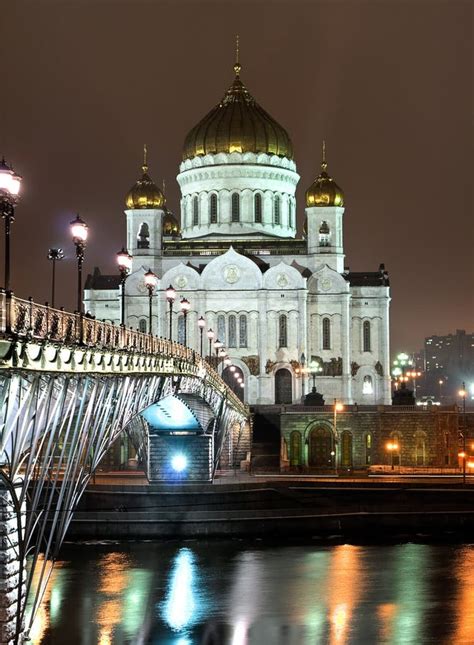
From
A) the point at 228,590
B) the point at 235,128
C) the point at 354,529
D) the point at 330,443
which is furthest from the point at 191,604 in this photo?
the point at 235,128

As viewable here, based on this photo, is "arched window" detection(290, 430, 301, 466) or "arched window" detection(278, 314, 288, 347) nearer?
"arched window" detection(290, 430, 301, 466)

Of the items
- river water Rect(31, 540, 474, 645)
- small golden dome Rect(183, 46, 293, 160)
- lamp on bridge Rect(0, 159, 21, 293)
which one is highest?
small golden dome Rect(183, 46, 293, 160)

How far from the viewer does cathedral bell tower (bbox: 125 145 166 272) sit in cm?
10200

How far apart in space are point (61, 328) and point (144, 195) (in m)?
78.5

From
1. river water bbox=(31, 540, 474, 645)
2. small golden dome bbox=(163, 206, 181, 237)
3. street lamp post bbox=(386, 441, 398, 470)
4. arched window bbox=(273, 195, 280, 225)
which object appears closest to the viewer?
river water bbox=(31, 540, 474, 645)

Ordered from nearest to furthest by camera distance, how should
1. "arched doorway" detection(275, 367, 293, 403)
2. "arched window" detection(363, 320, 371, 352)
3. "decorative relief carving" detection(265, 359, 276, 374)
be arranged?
1. "decorative relief carving" detection(265, 359, 276, 374)
2. "arched doorway" detection(275, 367, 293, 403)
3. "arched window" detection(363, 320, 371, 352)

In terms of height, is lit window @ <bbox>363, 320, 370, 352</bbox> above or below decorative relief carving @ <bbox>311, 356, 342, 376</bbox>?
above

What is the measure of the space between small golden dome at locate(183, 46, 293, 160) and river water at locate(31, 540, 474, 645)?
56.1 m

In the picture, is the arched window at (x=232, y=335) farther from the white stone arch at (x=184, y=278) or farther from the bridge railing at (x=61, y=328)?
the bridge railing at (x=61, y=328)

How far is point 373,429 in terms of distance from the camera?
86.5m

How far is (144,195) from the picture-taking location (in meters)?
104

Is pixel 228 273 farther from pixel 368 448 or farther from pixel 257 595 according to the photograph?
pixel 257 595

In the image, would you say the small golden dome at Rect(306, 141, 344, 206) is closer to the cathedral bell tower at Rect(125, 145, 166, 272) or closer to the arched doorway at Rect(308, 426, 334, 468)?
the cathedral bell tower at Rect(125, 145, 166, 272)

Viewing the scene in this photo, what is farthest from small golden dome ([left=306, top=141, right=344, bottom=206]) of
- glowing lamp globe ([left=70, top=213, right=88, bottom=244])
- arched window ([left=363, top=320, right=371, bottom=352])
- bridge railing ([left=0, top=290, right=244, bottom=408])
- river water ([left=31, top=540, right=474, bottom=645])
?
glowing lamp globe ([left=70, top=213, right=88, bottom=244])
